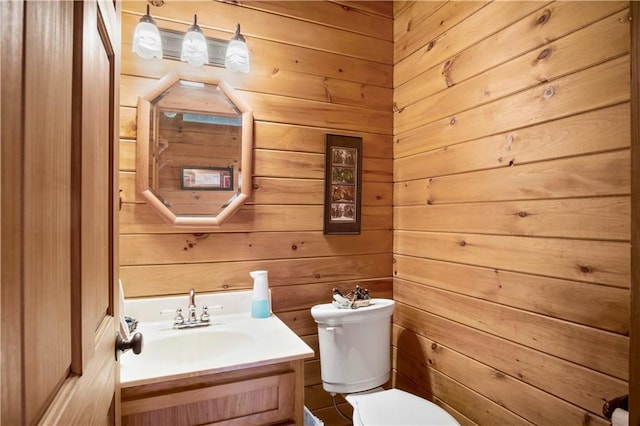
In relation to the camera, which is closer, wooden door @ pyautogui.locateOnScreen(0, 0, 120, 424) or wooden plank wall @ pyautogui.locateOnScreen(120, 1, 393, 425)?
wooden door @ pyautogui.locateOnScreen(0, 0, 120, 424)

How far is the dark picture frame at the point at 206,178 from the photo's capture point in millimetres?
1520

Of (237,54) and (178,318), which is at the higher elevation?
(237,54)

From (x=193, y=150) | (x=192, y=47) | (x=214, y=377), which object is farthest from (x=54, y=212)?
(x=192, y=47)

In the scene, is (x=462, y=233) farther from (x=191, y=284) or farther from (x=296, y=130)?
(x=191, y=284)

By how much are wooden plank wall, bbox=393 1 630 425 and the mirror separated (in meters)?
0.92

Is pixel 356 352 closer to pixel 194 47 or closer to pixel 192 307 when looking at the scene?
pixel 192 307

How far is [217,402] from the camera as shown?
3.49 ft

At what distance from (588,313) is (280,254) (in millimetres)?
1220

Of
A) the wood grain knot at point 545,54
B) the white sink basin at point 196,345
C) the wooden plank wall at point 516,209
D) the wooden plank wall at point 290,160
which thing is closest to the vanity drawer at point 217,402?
the white sink basin at point 196,345

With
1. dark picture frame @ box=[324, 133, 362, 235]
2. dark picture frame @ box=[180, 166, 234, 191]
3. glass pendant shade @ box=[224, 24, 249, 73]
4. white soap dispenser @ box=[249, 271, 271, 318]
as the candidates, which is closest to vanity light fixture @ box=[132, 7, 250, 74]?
glass pendant shade @ box=[224, 24, 249, 73]

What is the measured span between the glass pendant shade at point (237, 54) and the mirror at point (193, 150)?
95 mm

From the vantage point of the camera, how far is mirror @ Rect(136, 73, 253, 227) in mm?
1463

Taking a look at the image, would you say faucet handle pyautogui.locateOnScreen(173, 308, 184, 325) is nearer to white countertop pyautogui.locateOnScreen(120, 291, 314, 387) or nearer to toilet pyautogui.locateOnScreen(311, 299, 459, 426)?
white countertop pyautogui.locateOnScreen(120, 291, 314, 387)

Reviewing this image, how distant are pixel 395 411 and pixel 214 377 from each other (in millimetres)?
733
